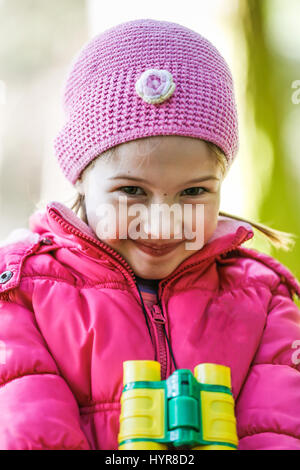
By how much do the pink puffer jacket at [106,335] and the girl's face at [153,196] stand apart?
4 centimetres

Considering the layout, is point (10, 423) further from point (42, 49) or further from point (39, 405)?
point (42, 49)

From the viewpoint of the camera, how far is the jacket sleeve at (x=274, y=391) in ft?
3.05

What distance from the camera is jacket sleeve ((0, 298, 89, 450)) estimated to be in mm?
819

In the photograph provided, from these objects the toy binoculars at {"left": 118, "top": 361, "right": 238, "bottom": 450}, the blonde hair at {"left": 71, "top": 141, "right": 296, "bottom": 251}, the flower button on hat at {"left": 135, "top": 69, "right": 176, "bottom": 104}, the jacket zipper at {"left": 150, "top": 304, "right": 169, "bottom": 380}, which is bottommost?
the toy binoculars at {"left": 118, "top": 361, "right": 238, "bottom": 450}

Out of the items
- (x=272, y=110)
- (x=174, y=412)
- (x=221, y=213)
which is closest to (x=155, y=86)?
(x=221, y=213)

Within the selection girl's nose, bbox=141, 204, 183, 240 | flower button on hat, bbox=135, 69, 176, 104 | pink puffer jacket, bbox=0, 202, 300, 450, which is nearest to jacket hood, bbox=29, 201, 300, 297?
pink puffer jacket, bbox=0, 202, 300, 450

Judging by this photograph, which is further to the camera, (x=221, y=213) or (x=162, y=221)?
(x=221, y=213)

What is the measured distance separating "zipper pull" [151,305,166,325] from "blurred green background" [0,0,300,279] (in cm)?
77

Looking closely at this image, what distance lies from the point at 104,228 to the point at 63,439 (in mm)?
433

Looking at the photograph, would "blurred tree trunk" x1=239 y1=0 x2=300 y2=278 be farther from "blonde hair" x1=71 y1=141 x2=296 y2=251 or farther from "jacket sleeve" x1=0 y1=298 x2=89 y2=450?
"jacket sleeve" x1=0 y1=298 x2=89 y2=450

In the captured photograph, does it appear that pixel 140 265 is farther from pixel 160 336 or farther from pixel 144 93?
pixel 144 93

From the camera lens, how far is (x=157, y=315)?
1.07 m

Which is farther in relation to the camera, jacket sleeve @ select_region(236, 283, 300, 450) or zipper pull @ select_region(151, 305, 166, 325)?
zipper pull @ select_region(151, 305, 166, 325)

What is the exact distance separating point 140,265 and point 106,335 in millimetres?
167
